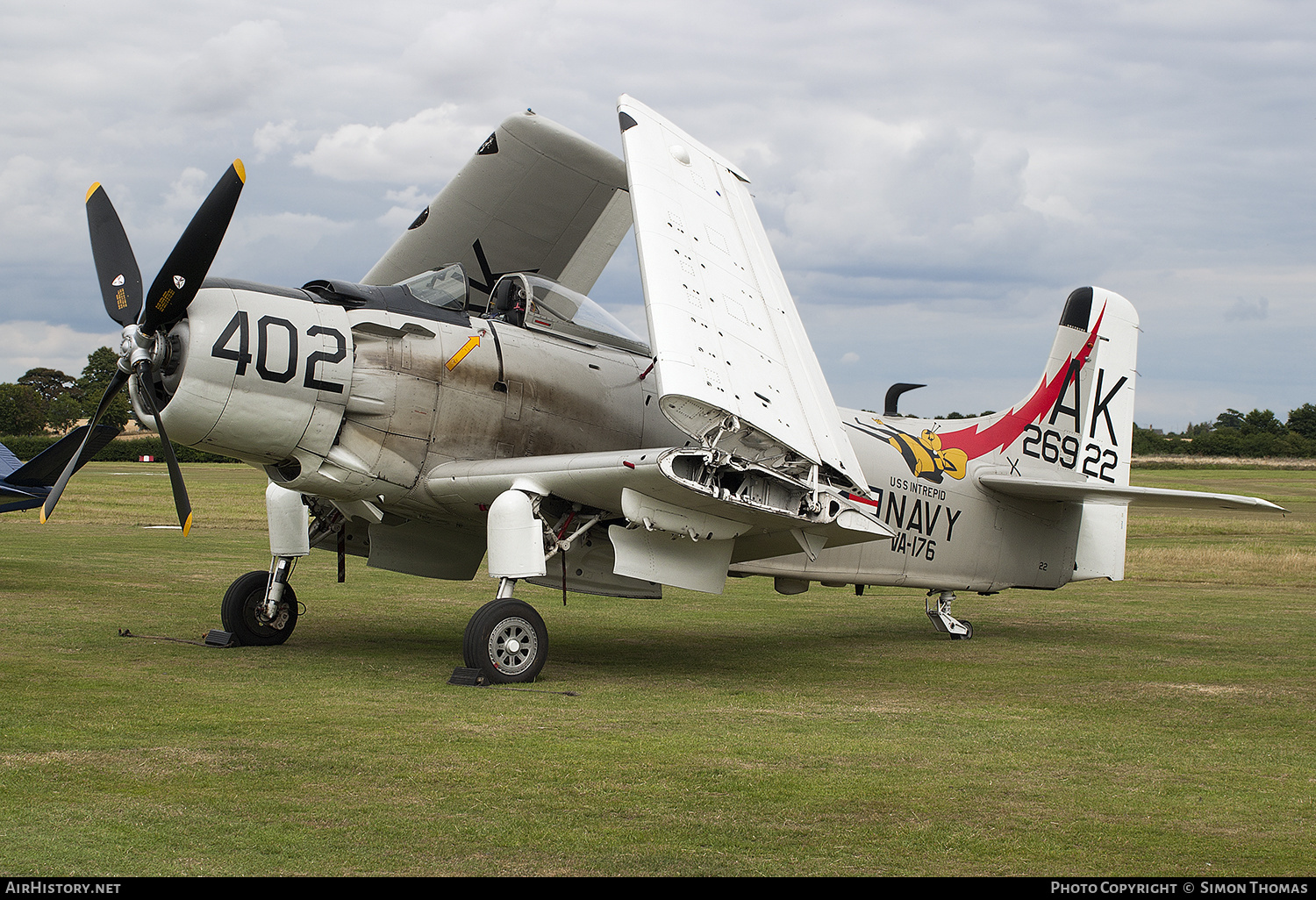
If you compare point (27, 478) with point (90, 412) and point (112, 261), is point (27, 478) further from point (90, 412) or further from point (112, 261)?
point (90, 412)

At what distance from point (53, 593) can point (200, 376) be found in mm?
7267

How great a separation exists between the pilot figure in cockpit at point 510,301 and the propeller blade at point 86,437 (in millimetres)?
3158

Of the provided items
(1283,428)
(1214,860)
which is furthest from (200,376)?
(1283,428)

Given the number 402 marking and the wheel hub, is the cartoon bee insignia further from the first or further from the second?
the number 402 marking

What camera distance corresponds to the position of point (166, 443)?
30.0ft

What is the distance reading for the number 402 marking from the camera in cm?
866

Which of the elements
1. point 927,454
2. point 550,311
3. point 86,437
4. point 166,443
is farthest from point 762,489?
point 86,437

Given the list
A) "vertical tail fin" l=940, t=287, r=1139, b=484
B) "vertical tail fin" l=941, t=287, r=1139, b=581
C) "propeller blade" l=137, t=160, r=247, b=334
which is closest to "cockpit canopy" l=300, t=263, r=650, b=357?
"propeller blade" l=137, t=160, r=247, b=334

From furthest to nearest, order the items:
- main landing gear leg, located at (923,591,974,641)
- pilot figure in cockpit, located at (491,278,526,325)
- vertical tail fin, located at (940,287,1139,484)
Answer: vertical tail fin, located at (940,287,1139,484)
main landing gear leg, located at (923,591,974,641)
pilot figure in cockpit, located at (491,278,526,325)

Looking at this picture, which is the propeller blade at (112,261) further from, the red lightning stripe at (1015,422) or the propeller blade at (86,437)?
the red lightning stripe at (1015,422)

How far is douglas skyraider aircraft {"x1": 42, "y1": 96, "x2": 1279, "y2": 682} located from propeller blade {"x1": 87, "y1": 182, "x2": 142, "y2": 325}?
3 centimetres

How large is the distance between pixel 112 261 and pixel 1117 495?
32.3ft
